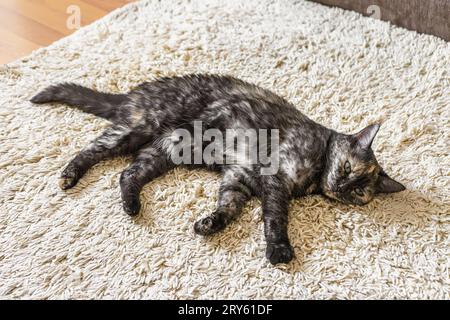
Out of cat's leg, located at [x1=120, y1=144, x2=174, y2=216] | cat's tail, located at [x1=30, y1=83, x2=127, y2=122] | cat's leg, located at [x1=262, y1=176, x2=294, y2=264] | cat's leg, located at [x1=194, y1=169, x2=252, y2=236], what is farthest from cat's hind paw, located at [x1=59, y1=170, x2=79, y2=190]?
cat's leg, located at [x1=262, y1=176, x2=294, y2=264]

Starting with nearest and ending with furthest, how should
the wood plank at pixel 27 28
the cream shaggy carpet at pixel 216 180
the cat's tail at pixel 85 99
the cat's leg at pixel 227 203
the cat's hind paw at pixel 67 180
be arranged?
1. the cream shaggy carpet at pixel 216 180
2. the cat's leg at pixel 227 203
3. the cat's hind paw at pixel 67 180
4. the cat's tail at pixel 85 99
5. the wood plank at pixel 27 28

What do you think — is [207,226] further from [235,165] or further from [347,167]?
[347,167]

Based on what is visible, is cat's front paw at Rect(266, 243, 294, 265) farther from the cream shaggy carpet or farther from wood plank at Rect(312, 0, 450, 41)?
wood plank at Rect(312, 0, 450, 41)

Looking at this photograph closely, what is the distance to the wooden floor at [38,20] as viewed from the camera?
8.30 feet

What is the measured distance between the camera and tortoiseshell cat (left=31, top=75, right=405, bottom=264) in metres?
1.65

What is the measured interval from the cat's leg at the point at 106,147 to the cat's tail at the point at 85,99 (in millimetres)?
97

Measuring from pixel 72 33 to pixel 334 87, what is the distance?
143 centimetres

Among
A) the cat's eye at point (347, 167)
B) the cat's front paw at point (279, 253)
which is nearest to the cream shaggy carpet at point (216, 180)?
the cat's front paw at point (279, 253)

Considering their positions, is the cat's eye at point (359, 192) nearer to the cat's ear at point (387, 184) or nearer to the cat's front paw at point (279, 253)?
the cat's ear at point (387, 184)

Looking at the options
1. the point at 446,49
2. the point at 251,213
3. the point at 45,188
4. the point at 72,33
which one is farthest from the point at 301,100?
the point at 72,33

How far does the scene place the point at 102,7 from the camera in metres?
2.90

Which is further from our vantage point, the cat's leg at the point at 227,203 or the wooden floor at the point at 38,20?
the wooden floor at the point at 38,20

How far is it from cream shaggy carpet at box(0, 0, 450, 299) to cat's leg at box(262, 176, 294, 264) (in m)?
0.04

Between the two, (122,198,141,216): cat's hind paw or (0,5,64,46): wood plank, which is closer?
(122,198,141,216): cat's hind paw
